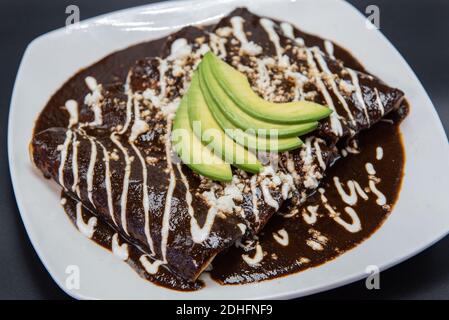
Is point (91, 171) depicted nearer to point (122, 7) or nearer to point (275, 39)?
point (275, 39)

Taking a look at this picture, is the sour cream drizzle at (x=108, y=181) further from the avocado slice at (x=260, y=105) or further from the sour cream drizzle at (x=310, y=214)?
the sour cream drizzle at (x=310, y=214)

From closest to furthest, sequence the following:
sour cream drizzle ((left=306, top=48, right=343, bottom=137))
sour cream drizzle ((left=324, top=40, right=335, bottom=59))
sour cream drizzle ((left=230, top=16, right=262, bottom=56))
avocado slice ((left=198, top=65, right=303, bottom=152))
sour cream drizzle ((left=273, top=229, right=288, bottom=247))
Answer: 1. sour cream drizzle ((left=273, top=229, right=288, bottom=247))
2. avocado slice ((left=198, top=65, right=303, bottom=152))
3. sour cream drizzle ((left=306, top=48, right=343, bottom=137))
4. sour cream drizzle ((left=230, top=16, right=262, bottom=56))
5. sour cream drizzle ((left=324, top=40, right=335, bottom=59))

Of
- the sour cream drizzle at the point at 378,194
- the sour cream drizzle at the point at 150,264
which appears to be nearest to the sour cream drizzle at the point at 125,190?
the sour cream drizzle at the point at 150,264

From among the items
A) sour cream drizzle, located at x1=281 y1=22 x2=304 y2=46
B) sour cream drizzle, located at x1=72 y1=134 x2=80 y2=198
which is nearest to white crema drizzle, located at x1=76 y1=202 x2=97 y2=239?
sour cream drizzle, located at x1=72 y1=134 x2=80 y2=198

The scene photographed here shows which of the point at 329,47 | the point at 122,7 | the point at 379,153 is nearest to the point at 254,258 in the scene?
the point at 379,153

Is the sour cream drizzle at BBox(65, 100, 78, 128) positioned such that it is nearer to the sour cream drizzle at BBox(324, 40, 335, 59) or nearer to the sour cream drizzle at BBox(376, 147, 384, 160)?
the sour cream drizzle at BBox(324, 40, 335, 59)

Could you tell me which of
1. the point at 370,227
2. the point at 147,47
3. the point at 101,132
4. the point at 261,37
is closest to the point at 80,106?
the point at 101,132
